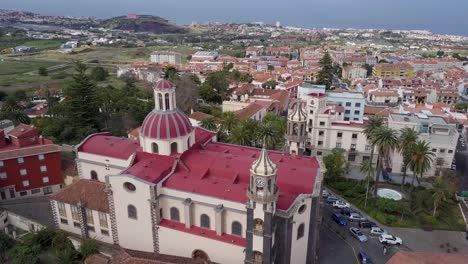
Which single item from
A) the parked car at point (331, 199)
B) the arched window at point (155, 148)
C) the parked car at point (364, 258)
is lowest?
the parked car at point (364, 258)

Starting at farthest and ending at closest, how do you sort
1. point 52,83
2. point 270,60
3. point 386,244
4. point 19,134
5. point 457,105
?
point 270,60
point 52,83
point 457,105
point 19,134
point 386,244

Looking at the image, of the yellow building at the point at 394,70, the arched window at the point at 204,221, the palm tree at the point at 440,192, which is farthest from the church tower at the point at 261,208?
the yellow building at the point at 394,70

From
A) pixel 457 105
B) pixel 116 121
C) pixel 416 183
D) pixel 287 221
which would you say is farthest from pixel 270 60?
pixel 287 221

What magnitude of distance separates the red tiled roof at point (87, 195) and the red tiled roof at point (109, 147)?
409cm

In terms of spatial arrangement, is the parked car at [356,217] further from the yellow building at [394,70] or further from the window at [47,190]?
the yellow building at [394,70]

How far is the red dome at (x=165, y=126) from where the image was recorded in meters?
37.2

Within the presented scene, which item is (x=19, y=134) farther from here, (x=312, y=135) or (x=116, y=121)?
(x=312, y=135)

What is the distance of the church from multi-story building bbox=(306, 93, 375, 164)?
23809 millimetres

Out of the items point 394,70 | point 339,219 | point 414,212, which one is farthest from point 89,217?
point 394,70

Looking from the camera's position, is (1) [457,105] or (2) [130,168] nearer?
(2) [130,168]

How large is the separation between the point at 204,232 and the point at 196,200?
3.22 metres

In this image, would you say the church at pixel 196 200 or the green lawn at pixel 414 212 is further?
the green lawn at pixel 414 212

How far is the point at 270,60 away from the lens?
169 metres

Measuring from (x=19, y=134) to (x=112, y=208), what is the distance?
20.5m
